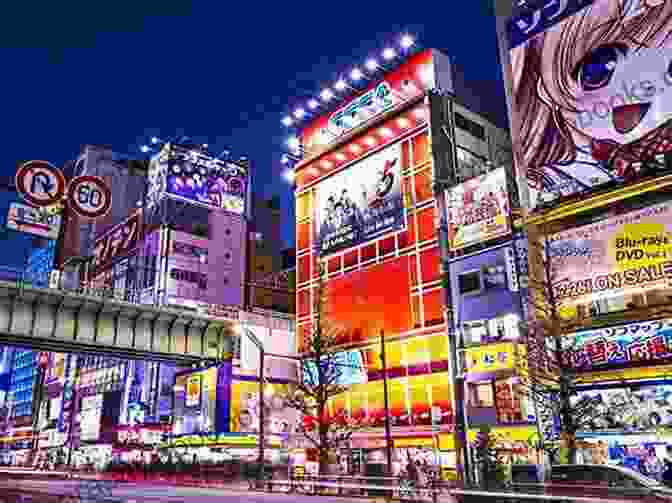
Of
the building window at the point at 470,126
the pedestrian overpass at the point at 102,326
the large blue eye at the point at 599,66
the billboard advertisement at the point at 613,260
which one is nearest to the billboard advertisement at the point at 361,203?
the building window at the point at 470,126

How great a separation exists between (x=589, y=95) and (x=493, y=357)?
54.2 ft

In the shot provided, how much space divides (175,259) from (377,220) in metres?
46.8

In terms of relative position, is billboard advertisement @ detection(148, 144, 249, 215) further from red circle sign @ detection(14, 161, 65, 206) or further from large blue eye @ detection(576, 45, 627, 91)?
large blue eye @ detection(576, 45, 627, 91)

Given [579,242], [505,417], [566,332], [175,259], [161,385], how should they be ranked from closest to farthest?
1. [566,332]
2. [579,242]
3. [505,417]
4. [161,385]
5. [175,259]

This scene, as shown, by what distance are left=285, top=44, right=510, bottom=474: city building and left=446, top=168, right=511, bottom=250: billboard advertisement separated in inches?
47.0

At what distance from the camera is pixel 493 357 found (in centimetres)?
3828

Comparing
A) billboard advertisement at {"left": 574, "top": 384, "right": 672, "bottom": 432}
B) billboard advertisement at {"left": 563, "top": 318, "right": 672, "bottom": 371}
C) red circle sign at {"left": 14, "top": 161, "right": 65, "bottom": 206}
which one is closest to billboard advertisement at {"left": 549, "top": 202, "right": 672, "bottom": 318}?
billboard advertisement at {"left": 563, "top": 318, "right": 672, "bottom": 371}

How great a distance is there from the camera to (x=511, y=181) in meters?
43.6

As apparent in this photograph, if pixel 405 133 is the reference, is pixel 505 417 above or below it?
below

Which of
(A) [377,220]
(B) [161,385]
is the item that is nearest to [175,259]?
(B) [161,385]

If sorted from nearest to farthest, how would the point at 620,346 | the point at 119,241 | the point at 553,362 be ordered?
1. the point at 553,362
2. the point at 620,346
3. the point at 119,241

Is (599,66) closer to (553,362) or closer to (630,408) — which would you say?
(553,362)

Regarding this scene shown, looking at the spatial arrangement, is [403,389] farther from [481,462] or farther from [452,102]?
[452,102]

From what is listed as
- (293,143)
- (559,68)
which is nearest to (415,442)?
(559,68)
